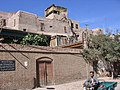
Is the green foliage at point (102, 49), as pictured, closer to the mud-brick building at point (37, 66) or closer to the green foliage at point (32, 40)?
the mud-brick building at point (37, 66)

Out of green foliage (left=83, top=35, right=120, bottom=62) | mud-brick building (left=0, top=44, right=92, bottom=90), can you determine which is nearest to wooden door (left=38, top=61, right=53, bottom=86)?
mud-brick building (left=0, top=44, right=92, bottom=90)

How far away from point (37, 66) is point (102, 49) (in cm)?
775

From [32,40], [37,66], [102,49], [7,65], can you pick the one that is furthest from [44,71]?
[32,40]

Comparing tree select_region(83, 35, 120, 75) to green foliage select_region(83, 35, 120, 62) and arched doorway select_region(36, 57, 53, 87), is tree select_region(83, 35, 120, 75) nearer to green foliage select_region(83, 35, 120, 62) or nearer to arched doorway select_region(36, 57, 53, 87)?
green foliage select_region(83, 35, 120, 62)

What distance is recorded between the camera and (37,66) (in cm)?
1947

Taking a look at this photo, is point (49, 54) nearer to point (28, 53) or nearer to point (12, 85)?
point (28, 53)

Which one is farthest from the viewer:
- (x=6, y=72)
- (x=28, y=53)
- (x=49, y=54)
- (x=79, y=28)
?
(x=79, y=28)

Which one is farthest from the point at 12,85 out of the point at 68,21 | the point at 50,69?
the point at 68,21

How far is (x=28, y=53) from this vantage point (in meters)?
18.5

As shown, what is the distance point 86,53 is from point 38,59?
6.47m

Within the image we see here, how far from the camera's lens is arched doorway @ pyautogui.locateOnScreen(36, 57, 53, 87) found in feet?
63.7

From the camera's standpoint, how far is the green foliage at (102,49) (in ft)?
74.8

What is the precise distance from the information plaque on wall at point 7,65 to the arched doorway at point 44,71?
274cm

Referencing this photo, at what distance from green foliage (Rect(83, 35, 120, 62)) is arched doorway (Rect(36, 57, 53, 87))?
5.10m
